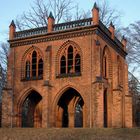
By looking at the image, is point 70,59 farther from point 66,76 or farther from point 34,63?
point 34,63

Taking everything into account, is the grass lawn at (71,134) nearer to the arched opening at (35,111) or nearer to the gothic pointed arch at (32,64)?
the gothic pointed arch at (32,64)

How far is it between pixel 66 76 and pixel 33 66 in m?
4.04

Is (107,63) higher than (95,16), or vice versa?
(95,16)

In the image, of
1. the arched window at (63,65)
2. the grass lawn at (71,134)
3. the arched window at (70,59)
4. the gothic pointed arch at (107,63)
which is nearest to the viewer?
the grass lawn at (71,134)

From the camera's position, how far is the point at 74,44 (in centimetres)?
2934

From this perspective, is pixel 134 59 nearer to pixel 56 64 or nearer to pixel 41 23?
pixel 56 64

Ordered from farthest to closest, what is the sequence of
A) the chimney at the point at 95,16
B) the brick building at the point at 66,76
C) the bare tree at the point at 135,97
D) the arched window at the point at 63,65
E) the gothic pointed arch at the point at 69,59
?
the bare tree at the point at 135,97
the arched window at the point at 63,65
the gothic pointed arch at the point at 69,59
the chimney at the point at 95,16
the brick building at the point at 66,76

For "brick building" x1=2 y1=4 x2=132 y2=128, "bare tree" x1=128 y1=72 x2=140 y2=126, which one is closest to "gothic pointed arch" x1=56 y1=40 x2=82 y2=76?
"brick building" x1=2 y1=4 x2=132 y2=128

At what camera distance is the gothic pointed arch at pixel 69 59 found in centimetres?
2922

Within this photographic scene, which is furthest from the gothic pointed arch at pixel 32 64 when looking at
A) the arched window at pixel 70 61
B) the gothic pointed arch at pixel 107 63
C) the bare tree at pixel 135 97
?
the bare tree at pixel 135 97

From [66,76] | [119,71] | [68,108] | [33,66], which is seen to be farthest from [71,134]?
[119,71]

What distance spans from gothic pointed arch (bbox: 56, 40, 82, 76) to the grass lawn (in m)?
7.06

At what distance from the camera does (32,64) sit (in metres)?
31.4

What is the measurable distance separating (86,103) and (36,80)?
5.43 meters
